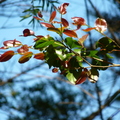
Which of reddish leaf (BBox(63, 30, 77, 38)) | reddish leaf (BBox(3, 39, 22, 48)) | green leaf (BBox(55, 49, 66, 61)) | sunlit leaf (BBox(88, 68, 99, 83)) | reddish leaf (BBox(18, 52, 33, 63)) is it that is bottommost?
sunlit leaf (BBox(88, 68, 99, 83))

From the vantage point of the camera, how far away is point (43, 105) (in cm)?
376

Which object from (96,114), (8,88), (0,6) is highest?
(0,6)

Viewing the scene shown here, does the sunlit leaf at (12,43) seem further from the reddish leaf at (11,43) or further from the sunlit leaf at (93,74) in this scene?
the sunlit leaf at (93,74)

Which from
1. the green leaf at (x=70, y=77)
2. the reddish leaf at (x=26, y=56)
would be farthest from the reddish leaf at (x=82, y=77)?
the reddish leaf at (x=26, y=56)

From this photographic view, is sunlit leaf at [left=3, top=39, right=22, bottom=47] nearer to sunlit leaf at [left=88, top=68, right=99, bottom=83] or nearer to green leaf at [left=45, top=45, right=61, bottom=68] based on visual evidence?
green leaf at [left=45, top=45, right=61, bottom=68]

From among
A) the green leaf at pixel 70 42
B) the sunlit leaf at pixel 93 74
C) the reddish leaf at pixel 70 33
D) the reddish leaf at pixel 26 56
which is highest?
the reddish leaf at pixel 70 33

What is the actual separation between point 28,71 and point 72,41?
1.94 m

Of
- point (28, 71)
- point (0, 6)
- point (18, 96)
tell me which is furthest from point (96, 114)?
point (18, 96)

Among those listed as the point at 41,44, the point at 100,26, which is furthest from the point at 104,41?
the point at 41,44

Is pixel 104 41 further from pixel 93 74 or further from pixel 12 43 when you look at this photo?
pixel 12 43

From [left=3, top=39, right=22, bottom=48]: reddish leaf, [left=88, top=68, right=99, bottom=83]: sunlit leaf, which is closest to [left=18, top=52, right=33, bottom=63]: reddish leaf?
[left=3, top=39, right=22, bottom=48]: reddish leaf

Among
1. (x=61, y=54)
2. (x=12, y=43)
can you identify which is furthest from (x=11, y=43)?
(x=61, y=54)

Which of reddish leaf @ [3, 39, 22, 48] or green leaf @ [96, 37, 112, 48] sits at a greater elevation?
reddish leaf @ [3, 39, 22, 48]

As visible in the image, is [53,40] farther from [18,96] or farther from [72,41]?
[18,96]
